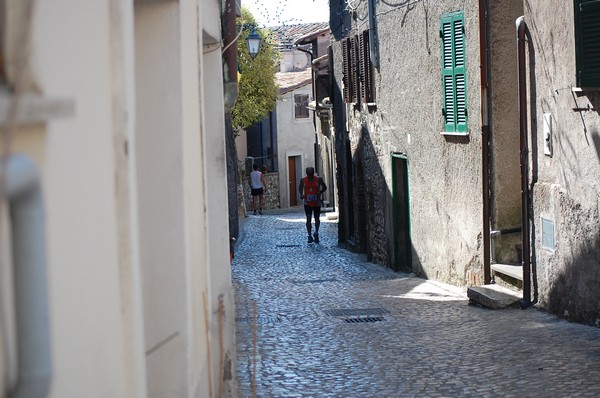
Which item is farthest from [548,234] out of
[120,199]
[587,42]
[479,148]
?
[120,199]

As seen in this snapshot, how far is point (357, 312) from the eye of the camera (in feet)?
41.4

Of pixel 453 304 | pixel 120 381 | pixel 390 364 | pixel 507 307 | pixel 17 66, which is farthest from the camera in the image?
pixel 453 304

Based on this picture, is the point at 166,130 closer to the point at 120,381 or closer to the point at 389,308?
the point at 120,381

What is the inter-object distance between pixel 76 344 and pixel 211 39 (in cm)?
497

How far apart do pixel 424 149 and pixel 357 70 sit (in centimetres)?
644

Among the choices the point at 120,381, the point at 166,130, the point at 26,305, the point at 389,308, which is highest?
the point at 166,130

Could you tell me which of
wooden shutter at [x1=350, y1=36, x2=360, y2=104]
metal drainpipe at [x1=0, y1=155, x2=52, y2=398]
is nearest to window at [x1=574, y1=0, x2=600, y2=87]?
metal drainpipe at [x1=0, y1=155, x2=52, y2=398]

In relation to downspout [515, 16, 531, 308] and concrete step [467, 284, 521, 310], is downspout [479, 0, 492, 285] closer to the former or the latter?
concrete step [467, 284, 521, 310]

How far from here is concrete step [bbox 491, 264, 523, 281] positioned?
11953 millimetres

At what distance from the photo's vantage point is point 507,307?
11.5 meters

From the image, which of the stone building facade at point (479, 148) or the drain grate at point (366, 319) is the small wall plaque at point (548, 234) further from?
the drain grate at point (366, 319)

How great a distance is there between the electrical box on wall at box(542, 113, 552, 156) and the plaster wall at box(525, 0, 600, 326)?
7 centimetres

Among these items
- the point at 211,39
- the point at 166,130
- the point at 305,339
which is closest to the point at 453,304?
the point at 305,339

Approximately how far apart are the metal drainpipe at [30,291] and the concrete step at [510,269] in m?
10.3
